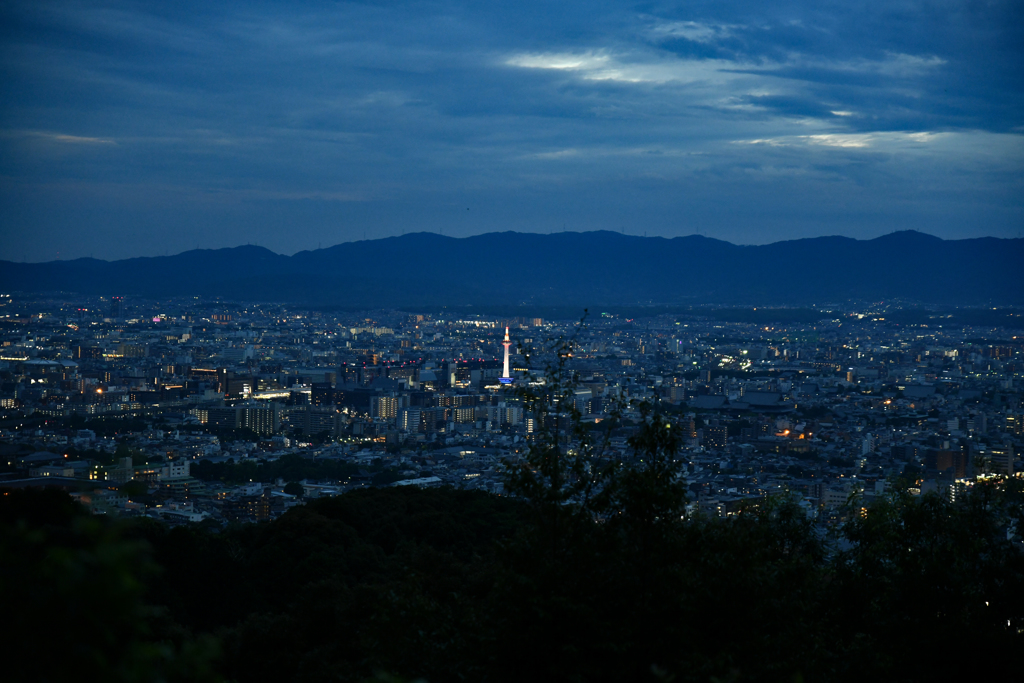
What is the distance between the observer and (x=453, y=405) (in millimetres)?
34938

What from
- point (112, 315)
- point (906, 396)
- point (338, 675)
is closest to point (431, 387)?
point (906, 396)

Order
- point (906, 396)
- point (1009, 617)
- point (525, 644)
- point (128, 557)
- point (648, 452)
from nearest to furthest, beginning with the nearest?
point (128, 557) → point (525, 644) → point (648, 452) → point (1009, 617) → point (906, 396)

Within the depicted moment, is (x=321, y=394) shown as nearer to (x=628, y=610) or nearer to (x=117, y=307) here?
(x=117, y=307)

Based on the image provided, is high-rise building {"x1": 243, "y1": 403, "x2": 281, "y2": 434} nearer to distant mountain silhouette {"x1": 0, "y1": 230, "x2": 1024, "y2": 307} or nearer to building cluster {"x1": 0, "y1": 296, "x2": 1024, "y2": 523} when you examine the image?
building cluster {"x1": 0, "y1": 296, "x2": 1024, "y2": 523}

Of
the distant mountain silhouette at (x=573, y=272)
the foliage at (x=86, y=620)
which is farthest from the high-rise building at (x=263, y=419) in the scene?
the distant mountain silhouette at (x=573, y=272)

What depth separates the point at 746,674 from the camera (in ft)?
13.3

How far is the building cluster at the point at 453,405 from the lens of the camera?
55.8 feet

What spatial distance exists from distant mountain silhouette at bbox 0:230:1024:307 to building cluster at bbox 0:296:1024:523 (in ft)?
43.1

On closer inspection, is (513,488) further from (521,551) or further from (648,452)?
(648,452)

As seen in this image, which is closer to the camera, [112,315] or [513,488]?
[513,488]

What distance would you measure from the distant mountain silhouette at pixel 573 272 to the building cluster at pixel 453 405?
43.1 ft

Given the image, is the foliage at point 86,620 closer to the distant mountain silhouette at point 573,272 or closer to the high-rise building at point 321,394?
the high-rise building at point 321,394

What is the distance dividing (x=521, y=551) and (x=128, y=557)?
3.15 m

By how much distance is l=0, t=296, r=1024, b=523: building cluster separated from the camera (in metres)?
17.0
